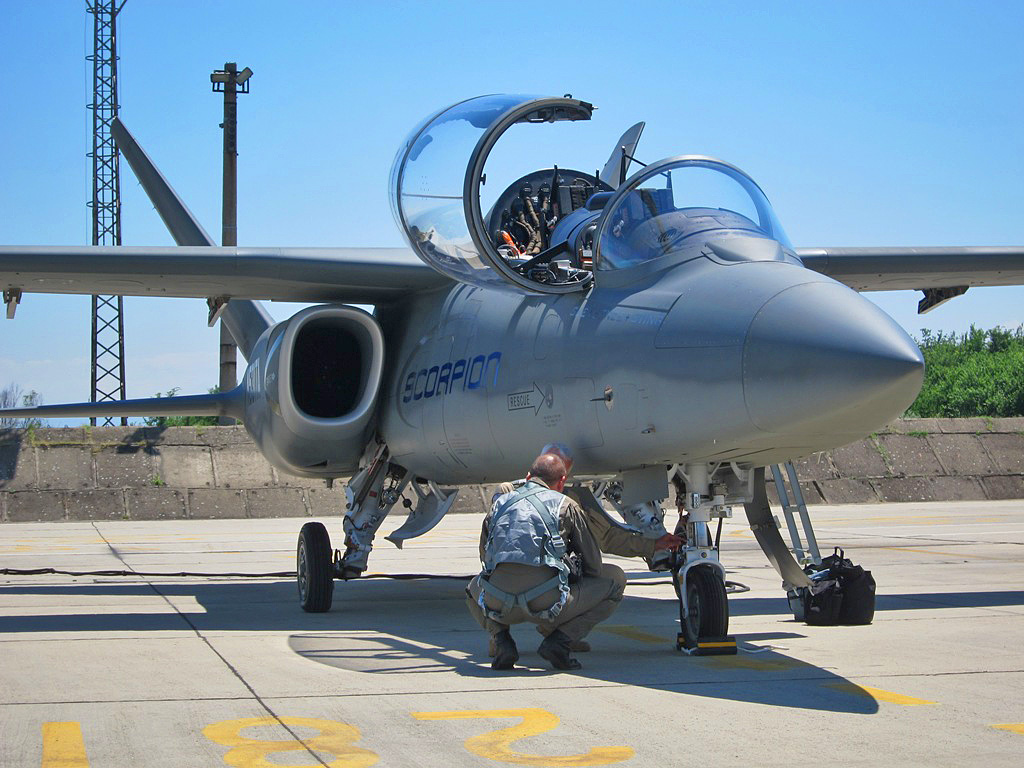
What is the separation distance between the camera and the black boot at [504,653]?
6.00 m

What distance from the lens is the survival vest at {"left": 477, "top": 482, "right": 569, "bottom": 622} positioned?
19.7 feet

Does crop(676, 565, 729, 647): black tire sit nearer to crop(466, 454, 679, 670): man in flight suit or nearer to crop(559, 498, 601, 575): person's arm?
crop(466, 454, 679, 670): man in flight suit

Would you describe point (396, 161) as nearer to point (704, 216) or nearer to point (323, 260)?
point (323, 260)

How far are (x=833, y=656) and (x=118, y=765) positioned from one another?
3846mm

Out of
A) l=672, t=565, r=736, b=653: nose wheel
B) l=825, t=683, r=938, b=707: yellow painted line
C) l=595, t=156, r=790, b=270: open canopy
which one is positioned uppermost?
l=595, t=156, r=790, b=270: open canopy

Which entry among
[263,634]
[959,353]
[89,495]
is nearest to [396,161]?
[263,634]

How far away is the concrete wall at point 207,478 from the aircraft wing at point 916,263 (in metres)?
9.75

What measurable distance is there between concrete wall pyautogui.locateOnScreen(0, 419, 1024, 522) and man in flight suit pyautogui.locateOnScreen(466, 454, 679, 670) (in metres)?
15.3

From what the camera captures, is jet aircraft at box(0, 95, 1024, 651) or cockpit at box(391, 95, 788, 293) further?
cockpit at box(391, 95, 788, 293)

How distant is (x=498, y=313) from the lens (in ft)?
27.3

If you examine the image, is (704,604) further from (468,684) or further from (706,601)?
(468,684)

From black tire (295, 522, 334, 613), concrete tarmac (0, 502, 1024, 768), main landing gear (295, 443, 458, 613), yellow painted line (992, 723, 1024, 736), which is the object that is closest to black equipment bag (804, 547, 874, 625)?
concrete tarmac (0, 502, 1024, 768)

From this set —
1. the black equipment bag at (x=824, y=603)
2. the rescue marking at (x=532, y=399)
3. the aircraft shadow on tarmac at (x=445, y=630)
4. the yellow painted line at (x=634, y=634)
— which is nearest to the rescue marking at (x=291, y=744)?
the aircraft shadow on tarmac at (x=445, y=630)

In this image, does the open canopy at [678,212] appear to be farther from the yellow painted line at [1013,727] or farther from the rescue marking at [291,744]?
the rescue marking at [291,744]
